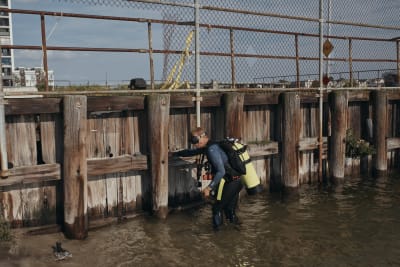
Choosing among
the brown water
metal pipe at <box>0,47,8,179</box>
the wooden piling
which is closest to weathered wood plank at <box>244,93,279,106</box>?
the brown water

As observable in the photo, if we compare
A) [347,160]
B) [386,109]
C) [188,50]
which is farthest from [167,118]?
[386,109]

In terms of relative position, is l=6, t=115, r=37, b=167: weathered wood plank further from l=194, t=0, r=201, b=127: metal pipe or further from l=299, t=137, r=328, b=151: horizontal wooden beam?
l=299, t=137, r=328, b=151: horizontal wooden beam

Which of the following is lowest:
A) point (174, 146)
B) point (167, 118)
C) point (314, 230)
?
point (314, 230)

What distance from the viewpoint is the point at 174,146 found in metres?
7.69

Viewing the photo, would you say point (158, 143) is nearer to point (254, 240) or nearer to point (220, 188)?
point (220, 188)

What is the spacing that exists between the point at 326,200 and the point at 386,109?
3566 mm

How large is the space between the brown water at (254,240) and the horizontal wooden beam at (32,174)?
0.88 meters

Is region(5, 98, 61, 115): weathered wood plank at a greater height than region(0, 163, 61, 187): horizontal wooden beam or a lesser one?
greater

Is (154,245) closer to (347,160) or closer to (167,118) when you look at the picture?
(167,118)

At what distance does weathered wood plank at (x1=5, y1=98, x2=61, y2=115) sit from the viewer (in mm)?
5980

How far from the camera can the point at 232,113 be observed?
7.92 m

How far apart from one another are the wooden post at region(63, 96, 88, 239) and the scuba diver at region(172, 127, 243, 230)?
1.80 metres

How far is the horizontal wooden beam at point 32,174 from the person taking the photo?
6.00 meters

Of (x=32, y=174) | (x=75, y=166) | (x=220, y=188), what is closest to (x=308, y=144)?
(x=220, y=188)
